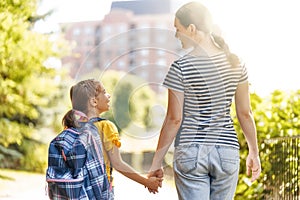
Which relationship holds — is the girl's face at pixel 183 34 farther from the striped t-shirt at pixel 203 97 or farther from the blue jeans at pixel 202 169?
the blue jeans at pixel 202 169

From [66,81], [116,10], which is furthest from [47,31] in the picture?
[116,10]

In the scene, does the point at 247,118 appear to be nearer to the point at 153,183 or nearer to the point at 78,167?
the point at 153,183

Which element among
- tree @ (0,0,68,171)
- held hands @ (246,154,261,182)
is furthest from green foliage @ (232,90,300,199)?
tree @ (0,0,68,171)

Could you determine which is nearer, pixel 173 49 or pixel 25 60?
pixel 173 49

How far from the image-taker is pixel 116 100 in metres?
2.23

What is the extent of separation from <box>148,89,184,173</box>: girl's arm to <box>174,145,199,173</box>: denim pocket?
0.20ft

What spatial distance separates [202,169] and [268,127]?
2629 mm

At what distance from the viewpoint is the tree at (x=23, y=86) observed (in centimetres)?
866

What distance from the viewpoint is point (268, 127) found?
454 centimetres

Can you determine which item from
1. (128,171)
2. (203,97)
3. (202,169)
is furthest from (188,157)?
(128,171)

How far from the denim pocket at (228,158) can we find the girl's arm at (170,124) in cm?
16

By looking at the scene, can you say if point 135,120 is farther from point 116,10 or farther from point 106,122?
point 116,10

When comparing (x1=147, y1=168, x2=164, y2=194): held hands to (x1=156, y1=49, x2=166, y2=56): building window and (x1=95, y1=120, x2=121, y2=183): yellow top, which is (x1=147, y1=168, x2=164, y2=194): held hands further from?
(x1=156, y1=49, x2=166, y2=56): building window

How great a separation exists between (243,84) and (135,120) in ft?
1.27
